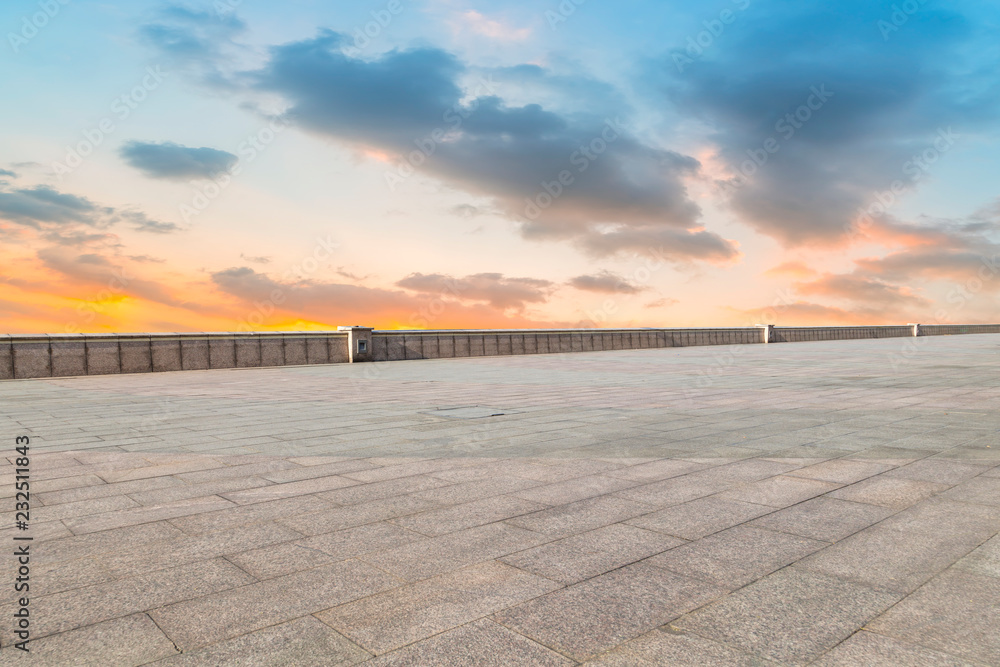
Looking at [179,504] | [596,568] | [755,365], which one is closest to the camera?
[596,568]

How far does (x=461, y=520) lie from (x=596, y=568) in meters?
1.18

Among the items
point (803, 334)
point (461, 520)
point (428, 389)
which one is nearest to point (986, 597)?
point (461, 520)

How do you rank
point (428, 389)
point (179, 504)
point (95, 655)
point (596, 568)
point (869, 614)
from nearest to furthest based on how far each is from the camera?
point (95, 655) < point (869, 614) < point (596, 568) < point (179, 504) < point (428, 389)

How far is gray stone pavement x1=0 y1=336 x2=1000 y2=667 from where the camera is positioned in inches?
107

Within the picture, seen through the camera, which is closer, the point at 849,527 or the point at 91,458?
the point at 849,527

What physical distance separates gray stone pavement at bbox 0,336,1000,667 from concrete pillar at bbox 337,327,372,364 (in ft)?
45.5

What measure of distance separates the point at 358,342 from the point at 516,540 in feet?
64.9

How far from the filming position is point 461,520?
4344mm

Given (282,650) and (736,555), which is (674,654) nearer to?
(736,555)

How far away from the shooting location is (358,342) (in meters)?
23.0

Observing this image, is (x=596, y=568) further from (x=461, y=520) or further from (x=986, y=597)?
(x=986, y=597)

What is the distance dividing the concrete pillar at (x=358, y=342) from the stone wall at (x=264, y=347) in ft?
0.12

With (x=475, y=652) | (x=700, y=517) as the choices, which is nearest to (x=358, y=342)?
(x=700, y=517)

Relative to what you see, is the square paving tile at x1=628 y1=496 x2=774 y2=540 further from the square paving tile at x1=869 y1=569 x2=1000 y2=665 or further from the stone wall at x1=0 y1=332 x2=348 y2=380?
the stone wall at x1=0 y1=332 x2=348 y2=380
